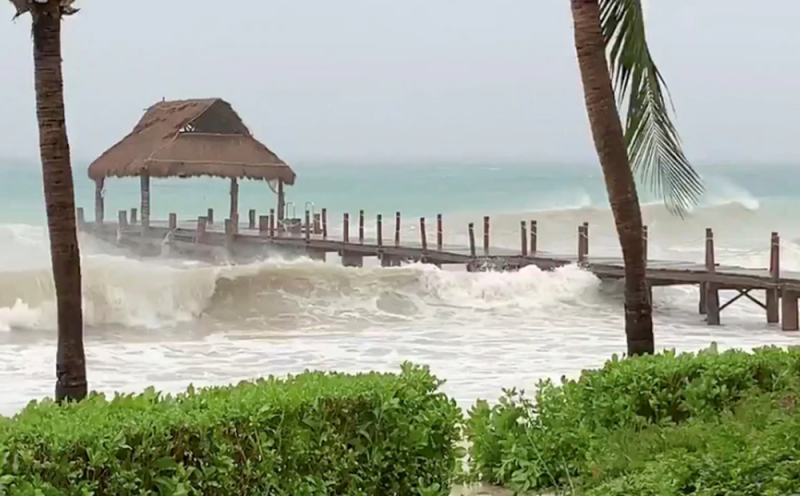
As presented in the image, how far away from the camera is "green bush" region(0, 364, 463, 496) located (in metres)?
3.98

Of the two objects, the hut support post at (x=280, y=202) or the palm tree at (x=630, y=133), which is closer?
the palm tree at (x=630, y=133)

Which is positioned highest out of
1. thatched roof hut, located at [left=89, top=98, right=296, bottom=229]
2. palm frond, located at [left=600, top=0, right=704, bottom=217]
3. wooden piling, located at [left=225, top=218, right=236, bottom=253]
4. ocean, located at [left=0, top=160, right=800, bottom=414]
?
thatched roof hut, located at [left=89, top=98, right=296, bottom=229]

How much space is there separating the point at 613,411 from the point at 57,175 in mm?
3198

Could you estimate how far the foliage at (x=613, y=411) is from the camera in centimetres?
570

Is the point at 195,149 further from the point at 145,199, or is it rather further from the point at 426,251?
the point at 426,251

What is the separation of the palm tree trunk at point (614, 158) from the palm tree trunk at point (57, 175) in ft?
10.3

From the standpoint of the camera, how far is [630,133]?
774 cm

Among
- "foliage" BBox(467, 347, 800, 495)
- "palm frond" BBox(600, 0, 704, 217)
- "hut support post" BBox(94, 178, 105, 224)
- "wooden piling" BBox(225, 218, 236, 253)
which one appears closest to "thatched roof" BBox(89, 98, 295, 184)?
"hut support post" BBox(94, 178, 105, 224)

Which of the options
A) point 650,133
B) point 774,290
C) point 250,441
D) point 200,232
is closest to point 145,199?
point 200,232

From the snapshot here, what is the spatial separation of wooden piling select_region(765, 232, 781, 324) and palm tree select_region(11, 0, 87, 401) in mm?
15557

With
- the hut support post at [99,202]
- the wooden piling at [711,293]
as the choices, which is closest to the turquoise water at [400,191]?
the hut support post at [99,202]

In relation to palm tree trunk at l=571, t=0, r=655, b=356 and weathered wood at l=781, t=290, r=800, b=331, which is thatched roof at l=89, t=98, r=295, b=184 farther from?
palm tree trunk at l=571, t=0, r=655, b=356

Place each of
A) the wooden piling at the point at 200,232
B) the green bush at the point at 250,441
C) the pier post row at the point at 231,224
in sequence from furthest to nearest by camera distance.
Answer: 1. the wooden piling at the point at 200,232
2. the pier post row at the point at 231,224
3. the green bush at the point at 250,441

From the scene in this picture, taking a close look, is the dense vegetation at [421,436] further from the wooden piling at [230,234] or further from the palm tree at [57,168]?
the wooden piling at [230,234]
